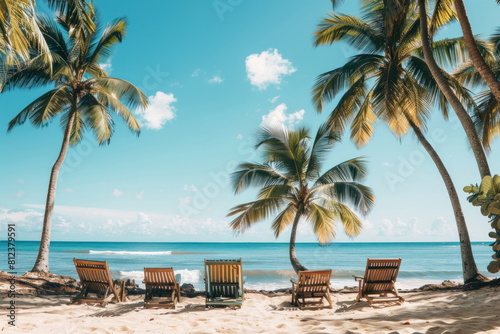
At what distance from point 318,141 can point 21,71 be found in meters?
8.88

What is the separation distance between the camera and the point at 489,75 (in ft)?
22.5

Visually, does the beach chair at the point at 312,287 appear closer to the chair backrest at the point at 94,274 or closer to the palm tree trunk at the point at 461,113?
the chair backrest at the point at 94,274

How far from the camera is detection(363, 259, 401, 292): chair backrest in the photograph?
689cm

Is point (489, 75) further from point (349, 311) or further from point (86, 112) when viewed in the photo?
point (86, 112)

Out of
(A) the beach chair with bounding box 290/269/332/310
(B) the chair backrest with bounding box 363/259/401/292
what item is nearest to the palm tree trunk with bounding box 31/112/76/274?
(A) the beach chair with bounding box 290/269/332/310

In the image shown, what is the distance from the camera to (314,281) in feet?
22.3

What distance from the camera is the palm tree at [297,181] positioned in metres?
10.5

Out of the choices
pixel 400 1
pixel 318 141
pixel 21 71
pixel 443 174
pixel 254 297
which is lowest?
pixel 254 297

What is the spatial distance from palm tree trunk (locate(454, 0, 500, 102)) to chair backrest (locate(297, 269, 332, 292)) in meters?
4.62

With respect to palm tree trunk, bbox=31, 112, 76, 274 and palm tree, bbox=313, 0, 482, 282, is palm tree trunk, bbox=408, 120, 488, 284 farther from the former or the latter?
palm tree trunk, bbox=31, 112, 76, 274

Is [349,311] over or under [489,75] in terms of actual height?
under

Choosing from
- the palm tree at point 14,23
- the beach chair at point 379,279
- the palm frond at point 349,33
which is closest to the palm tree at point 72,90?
the palm tree at point 14,23

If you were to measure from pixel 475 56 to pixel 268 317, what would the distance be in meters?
6.34

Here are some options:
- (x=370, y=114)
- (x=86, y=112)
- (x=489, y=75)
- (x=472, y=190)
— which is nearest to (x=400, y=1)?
(x=489, y=75)
